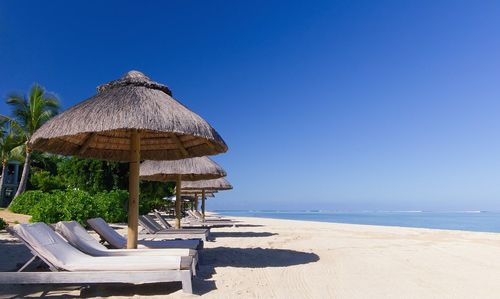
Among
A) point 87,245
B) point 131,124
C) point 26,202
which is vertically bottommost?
point 87,245

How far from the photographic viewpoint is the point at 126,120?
5074 mm

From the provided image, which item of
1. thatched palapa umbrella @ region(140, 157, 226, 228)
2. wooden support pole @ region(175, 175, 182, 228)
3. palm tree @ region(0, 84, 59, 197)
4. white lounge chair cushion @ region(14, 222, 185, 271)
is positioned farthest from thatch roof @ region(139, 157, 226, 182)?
palm tree @ region(0, 84, 59, 197)

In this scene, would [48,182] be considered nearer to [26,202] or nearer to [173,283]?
[26,202]

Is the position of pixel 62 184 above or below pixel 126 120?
above

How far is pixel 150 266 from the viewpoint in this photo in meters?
4.27

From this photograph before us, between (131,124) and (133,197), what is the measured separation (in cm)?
135

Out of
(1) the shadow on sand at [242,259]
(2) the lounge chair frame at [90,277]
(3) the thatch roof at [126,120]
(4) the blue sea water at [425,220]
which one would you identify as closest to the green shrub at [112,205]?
(1) the shadow on sand at [242,259]

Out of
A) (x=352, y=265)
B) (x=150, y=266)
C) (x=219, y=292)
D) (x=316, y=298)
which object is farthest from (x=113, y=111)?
(x=352, y=265)

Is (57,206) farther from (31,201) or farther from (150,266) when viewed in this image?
(150,266)

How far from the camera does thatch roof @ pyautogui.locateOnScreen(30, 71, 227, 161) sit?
5102 millimetres

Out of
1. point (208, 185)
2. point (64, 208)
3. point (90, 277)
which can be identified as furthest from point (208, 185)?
point (90, 277)

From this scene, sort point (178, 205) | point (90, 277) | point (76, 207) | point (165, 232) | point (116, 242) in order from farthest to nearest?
point (76, 207) < point (178, 205) < point (165, 232) < point (116, 242) < point (90, 277)

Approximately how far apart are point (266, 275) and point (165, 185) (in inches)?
697

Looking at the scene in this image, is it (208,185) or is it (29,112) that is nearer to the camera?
(208,185)
